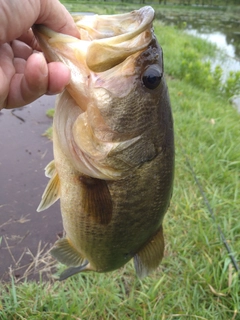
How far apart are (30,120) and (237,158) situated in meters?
2.67

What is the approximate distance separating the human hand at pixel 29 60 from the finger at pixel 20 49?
10 cm

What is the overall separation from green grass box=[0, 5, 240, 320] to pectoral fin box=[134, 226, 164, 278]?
0.68 meters

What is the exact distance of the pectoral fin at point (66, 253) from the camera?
167 centimetres

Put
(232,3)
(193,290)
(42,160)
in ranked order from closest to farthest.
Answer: (193,290), (42,160), (232,3)

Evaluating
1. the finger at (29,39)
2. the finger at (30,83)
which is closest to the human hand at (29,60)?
the finger at (30,83)

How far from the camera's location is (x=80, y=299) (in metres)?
2.19

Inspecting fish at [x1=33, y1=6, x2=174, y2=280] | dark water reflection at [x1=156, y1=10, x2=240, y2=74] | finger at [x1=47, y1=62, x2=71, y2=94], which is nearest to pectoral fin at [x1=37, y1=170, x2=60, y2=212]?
fish at [x1=33, y1=6, x2=174, y2=280]

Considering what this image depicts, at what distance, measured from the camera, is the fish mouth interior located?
107cm

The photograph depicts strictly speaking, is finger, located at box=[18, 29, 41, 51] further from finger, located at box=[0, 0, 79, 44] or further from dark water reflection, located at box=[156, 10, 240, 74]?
dark water reflection, located at box=[156, 10, 240, 74]

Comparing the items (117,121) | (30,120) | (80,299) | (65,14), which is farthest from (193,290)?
(30,120)

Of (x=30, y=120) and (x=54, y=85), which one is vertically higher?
(x=54, y=85)

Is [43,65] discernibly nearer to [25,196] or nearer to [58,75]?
[58,75]

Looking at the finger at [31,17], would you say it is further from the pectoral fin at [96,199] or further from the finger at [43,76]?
the pectoral fin at [96,199]

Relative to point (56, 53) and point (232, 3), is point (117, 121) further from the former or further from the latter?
point (232, 3)
